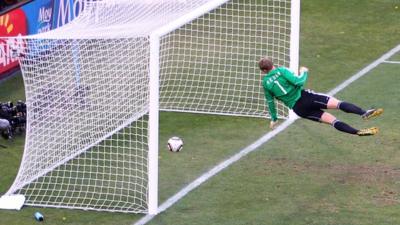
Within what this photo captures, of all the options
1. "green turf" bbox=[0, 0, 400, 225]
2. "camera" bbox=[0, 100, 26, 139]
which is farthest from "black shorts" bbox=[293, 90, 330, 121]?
"camera" bbox=[0, 100, 26, 139]

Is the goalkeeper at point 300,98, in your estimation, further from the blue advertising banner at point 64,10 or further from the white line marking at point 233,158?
the blue advertising banner at point 64,10

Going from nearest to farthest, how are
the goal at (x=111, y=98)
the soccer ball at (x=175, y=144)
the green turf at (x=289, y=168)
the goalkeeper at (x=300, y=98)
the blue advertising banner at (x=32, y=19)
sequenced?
the green turf at (x=289, y=168) < the goal at (x=111, y=98) < the goalkeeper at (x=300, y=98) < the soccer ball at (x=175, y=144) < the blue advertising banner at (x=32, y=19)

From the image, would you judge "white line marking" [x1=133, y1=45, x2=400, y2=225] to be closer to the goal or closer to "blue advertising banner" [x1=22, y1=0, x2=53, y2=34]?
the goal

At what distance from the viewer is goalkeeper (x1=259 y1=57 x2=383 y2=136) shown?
51.1 ft

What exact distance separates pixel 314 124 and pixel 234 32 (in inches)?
180

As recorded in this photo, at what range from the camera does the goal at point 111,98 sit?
15.1 meters

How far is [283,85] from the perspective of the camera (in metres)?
15.6

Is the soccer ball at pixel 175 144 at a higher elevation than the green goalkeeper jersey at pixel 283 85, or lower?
lower

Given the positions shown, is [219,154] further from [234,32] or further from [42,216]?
[234,32]

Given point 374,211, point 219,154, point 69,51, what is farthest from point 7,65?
point 374,211

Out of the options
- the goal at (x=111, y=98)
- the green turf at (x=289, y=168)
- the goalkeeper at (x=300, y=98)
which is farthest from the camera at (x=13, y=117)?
the goalkeeper at (x=300, y=98)

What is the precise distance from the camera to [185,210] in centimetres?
1463

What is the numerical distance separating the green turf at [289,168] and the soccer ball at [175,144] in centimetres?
23

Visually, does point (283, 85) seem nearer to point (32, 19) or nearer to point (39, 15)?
point (32, 19)
